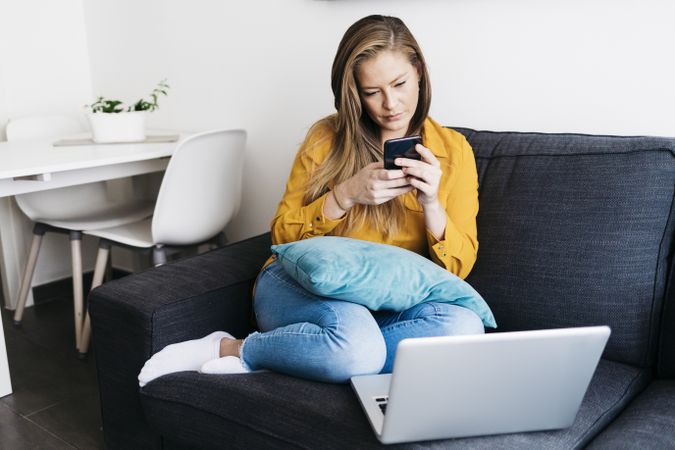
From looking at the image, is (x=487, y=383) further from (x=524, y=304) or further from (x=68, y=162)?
(x=68, y=162)

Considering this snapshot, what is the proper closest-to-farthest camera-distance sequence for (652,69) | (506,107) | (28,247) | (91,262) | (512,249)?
(512,249) < (652,69) < (506,107) < (28,247) < (91,262)

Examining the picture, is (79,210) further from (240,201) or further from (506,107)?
(506,107)

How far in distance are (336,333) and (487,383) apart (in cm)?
32

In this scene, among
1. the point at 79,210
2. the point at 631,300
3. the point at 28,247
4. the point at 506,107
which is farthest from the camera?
the point at 28,247

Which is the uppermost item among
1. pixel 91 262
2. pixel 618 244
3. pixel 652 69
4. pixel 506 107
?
pixel 652 69

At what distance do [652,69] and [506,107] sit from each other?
14.4 inches

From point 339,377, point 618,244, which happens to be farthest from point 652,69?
point 339,377

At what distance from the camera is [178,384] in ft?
4.32

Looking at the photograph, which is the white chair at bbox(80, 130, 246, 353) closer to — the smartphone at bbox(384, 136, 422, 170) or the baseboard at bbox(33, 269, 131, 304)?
the baseboard at bbox(33, 269, 131, 304)

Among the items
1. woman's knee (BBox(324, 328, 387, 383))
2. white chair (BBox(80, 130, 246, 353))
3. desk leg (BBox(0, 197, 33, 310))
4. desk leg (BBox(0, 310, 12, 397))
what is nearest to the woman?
woman's knee (BBox(324, 328, 387, 383))

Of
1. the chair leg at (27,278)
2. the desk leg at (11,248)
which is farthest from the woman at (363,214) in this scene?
the desk leg at (11,248)

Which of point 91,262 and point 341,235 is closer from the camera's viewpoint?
point 341,235

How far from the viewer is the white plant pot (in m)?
2.28

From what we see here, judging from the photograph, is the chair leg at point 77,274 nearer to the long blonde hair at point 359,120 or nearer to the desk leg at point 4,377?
the desk leg at point 4,377
